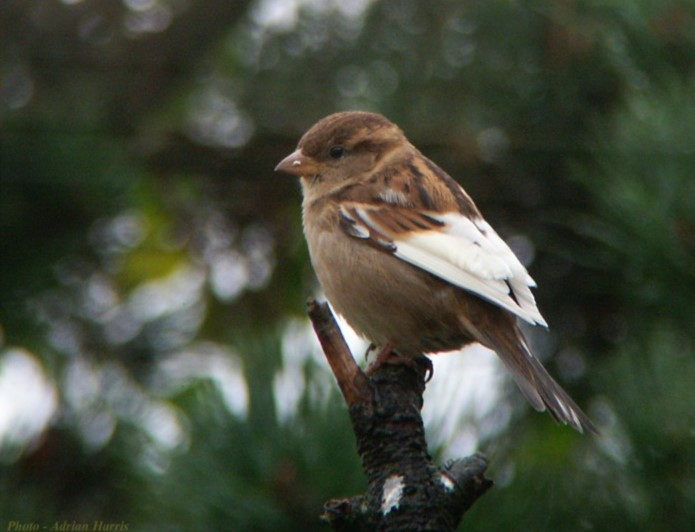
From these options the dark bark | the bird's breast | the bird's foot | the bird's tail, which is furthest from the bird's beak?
the dark bark

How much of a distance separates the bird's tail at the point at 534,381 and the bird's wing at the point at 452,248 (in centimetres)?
12

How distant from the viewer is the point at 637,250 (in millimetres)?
4027

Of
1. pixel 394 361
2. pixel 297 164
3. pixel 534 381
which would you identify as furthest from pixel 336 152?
pixel 534 381

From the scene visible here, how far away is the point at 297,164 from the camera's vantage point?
4500 millimetres

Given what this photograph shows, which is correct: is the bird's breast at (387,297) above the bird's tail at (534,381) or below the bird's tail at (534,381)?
above

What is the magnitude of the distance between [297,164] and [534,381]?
1466mm

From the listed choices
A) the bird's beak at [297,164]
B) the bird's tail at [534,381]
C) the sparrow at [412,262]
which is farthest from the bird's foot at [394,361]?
the bird's beak at [297,164]

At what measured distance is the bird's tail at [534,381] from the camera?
3.25m

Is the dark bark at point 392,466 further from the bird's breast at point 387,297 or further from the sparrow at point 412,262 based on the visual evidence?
the bird's breast at point 387,297

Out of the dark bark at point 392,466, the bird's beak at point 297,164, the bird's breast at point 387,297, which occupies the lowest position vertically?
the dark bark at point 392,466

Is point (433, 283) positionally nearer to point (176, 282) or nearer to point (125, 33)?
point (176, 282)

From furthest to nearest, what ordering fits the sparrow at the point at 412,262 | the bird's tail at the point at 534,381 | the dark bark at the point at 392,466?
the sparrow at the point at 412,262, the bird's tail at the point at 534,381, the dark bark at the point at 392,466

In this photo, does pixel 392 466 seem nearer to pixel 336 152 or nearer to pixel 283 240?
pixel 336 152

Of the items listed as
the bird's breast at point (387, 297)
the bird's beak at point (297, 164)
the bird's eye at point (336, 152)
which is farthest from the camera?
the bird's eye at point (336, 152)
